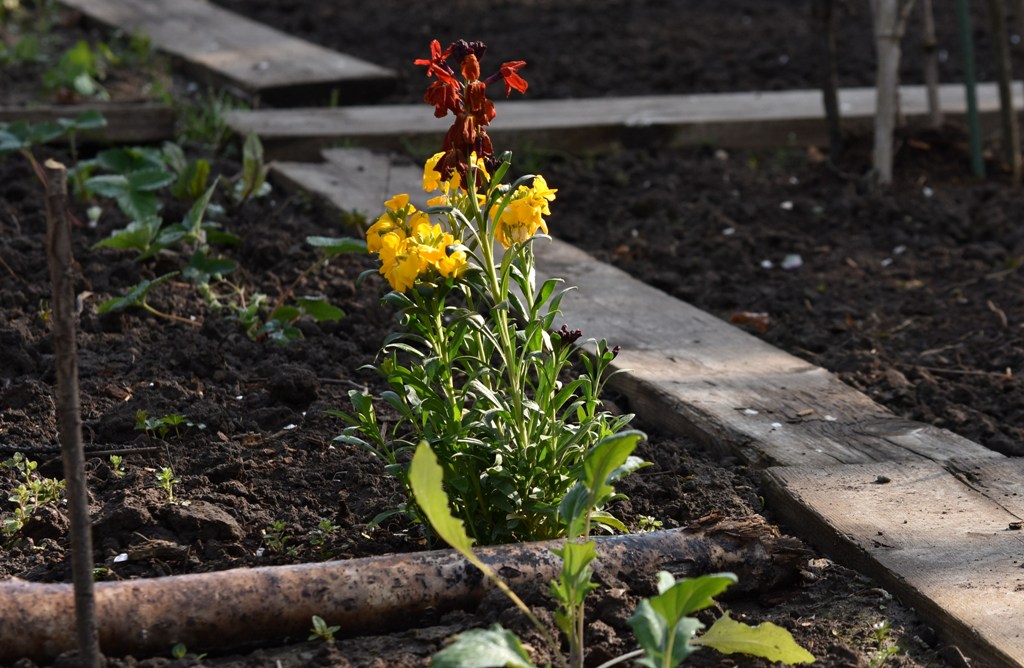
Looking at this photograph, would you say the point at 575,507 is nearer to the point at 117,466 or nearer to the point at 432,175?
the point at 432,175

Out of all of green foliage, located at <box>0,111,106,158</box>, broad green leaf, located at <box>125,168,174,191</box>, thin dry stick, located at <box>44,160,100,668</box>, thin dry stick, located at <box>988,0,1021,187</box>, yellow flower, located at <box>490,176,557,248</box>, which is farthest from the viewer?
thin dry stick, located at <box>988,0,1021,187</box>

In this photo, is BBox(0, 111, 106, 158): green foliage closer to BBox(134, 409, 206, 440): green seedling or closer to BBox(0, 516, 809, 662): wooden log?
BBox(134, 409, 206, 440): green seedling

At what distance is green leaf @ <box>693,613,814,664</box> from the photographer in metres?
1.83

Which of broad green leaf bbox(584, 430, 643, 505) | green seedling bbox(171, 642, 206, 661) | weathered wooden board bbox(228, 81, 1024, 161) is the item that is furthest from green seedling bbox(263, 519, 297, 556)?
weathered wooden board bbox(228, 81, 1024, 161)

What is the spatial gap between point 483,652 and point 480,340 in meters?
0.65

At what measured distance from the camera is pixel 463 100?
2008 mm

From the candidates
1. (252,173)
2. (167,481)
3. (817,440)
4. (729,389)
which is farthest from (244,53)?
(817,440)

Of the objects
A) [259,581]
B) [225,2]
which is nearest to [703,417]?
[259,581]

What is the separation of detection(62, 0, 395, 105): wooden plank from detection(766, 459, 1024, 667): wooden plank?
4031 mm

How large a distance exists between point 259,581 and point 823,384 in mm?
1550

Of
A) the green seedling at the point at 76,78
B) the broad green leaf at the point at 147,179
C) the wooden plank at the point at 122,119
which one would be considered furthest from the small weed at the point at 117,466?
the green seedling at the point at 76,78

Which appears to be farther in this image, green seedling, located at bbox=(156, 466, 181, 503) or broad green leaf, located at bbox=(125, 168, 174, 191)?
broad green leaf, located at bbox=(125, 168, 174, 191)

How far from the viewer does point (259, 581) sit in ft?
6.45

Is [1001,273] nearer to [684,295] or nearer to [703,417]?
[684,295]
